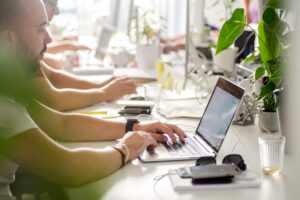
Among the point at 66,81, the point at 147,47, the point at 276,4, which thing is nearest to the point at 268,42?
the point at 276,4

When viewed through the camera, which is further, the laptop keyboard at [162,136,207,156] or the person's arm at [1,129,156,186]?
the laptop keyboard at [162,136,207,156]

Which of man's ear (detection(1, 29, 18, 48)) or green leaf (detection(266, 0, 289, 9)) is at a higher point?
green leaf (detection(266, 0, 289, 9))

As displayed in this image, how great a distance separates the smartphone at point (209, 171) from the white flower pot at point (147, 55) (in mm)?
1811

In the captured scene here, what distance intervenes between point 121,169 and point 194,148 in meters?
0.28

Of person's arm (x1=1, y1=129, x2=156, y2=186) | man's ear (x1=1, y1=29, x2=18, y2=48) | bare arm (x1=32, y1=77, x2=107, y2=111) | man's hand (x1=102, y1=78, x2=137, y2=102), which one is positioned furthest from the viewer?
man's hand (x1=102, y1=78, x2=137, y2=102)

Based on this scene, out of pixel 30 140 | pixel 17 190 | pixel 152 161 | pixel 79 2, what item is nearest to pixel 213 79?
pixel 152 161

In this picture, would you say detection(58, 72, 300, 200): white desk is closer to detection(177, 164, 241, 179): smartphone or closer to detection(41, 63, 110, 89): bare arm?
detection(177, 164, 241, 179): smartphone

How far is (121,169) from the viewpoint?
1.16 meters

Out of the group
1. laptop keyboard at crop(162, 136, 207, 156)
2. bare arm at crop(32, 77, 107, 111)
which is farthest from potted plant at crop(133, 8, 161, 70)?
laptop keyboard at crop(162, 136, 207, 156)

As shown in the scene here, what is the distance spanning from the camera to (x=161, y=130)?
1.42 metres

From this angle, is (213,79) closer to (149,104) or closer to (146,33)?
(149,104)

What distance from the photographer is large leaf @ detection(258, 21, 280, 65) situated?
1.27 metres

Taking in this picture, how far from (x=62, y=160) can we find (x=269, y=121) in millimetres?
793

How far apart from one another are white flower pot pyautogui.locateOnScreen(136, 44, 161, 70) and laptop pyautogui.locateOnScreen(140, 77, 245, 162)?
143 cm
